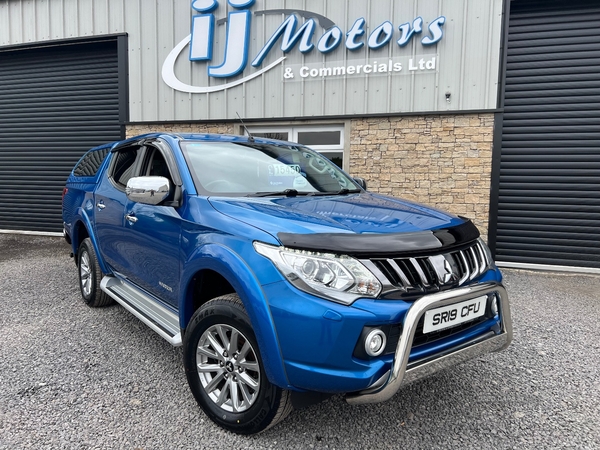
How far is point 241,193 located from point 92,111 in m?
7.83

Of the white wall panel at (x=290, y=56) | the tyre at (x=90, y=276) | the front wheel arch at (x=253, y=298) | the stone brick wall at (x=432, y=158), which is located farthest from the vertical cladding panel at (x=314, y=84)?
the front wheel arch at (x=253, y=298)

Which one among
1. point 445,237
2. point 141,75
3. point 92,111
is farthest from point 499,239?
point 92,111

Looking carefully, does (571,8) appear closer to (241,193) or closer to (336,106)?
(336,106)

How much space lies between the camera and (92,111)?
8961 mm

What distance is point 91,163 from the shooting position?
4609 millimetres

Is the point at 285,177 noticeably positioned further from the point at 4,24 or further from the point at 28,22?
the point at 4,24

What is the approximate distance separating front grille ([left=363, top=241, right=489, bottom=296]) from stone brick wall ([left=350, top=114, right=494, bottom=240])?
15.7ft

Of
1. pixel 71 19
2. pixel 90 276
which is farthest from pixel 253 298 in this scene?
pixel 71 19

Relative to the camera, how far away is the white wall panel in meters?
6.57

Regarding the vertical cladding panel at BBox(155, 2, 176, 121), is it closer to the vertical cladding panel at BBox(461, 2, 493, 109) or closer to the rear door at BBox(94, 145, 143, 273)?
the rear door at BBox(94, 145, 143, 273)

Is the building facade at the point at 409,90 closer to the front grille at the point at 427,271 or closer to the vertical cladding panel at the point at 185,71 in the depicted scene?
the vertical cladding panel at the point at 185,71

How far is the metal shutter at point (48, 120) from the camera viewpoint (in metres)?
8.86

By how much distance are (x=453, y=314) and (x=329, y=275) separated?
69cm

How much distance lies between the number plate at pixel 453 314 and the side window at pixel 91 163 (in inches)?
146
